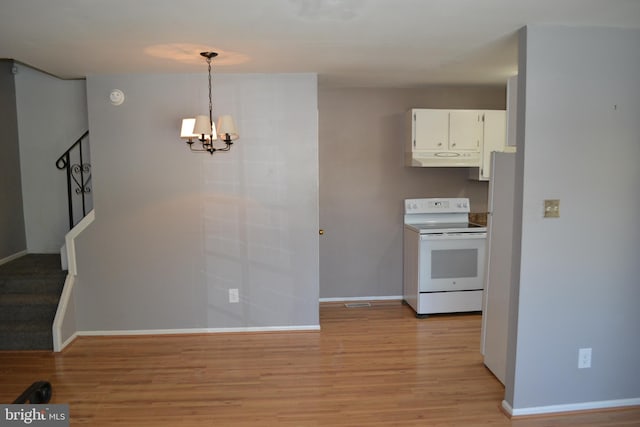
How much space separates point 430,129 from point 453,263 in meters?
1.39

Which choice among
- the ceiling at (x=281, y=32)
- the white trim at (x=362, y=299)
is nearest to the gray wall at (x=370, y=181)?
the white trim at (x=362, y=299)

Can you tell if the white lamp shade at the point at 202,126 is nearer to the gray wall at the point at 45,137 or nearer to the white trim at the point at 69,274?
the white trim at the point at 69,274

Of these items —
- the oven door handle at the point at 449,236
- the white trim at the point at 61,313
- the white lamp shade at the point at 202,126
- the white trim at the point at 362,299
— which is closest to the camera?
the white lamp shade at the point at 202,126

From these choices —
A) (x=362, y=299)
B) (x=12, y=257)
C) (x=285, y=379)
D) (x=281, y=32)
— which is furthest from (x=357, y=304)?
(x=12, y=257)

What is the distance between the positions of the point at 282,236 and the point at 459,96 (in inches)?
100

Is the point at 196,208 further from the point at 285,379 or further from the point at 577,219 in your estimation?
the point at 577,219

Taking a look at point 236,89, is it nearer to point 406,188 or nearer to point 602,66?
point 406,188

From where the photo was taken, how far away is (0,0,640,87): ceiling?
229cm

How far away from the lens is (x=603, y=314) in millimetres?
2834

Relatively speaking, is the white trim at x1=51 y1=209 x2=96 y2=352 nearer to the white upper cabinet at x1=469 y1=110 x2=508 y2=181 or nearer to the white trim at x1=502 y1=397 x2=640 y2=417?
the white trim at x1=502 y1=397 x2=640 y2=417

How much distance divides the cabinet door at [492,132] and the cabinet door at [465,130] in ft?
0.24

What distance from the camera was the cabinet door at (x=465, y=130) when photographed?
15.4 ft

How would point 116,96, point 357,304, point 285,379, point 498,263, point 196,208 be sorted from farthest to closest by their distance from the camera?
point 357,304
point 196,208
point 116,96
point 285,379
point 498,263
